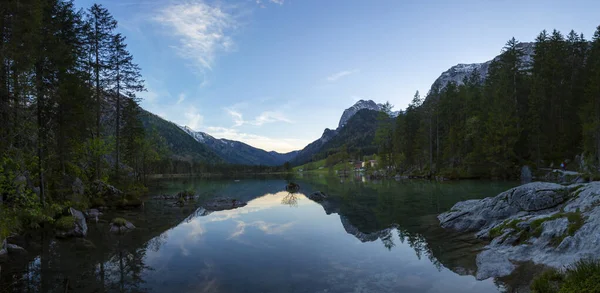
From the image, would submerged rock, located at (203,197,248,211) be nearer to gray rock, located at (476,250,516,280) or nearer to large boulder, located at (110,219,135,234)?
large boulder, located at (110,219,135,234)

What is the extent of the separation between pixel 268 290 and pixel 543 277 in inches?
351

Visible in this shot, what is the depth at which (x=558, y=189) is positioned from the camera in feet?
61.6

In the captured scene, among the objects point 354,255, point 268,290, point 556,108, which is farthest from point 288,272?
point 556,108

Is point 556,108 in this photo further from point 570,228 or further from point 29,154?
point 29,154

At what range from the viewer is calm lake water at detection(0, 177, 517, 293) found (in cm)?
1154

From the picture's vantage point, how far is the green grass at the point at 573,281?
6.95 meters

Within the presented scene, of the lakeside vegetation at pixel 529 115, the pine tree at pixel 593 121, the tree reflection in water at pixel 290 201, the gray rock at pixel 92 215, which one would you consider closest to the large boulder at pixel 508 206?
the tree reflection in water at pixel 290 201

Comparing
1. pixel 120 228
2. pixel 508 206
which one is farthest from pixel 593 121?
pixel 120 228

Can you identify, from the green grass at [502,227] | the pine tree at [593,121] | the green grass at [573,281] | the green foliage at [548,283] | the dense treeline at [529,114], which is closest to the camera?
the green grass at [573,281]

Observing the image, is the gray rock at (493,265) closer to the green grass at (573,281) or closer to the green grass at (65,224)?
the green grass at (573,281)

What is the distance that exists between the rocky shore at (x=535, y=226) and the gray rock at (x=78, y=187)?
105 feet

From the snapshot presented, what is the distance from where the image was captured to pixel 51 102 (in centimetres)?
2397

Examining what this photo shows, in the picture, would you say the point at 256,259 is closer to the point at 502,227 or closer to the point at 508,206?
the point at 502,227

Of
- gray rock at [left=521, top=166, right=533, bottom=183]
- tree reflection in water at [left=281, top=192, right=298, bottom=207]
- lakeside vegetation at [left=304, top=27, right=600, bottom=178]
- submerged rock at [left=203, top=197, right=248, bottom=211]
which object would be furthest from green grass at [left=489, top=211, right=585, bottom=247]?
gray rock at [left=521, top=166, right=533, bottom=183]
